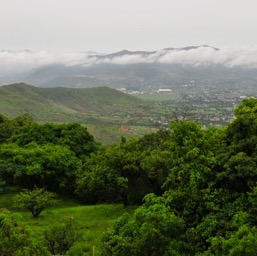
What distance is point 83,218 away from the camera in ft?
118

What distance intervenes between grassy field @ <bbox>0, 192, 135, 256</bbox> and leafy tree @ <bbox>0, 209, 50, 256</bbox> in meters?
10.2

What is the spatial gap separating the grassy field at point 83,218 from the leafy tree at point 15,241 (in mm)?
10193

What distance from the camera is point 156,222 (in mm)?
20047

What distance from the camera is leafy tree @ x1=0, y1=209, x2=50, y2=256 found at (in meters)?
18.1

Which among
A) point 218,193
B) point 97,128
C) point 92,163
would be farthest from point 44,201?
point 97,128

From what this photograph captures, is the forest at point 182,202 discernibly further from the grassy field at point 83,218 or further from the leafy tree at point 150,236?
the grassy field at point 83,218

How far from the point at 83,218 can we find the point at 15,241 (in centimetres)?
1793

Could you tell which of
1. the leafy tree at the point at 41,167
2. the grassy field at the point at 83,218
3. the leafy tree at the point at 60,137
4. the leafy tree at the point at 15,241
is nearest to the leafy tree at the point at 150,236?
the leafy tree at the point at 15,241

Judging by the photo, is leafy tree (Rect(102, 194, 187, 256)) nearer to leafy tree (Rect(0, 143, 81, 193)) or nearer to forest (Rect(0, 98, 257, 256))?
forest (Rect(0, 98, 257, 256))

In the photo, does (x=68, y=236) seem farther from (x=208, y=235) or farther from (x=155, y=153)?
(x=155, y=153)

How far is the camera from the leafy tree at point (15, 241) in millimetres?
18141

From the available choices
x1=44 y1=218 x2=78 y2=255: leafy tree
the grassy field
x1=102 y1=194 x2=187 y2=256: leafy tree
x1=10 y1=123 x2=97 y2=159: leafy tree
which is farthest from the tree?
x1=10 y1=123 x2=97 y2=159: leafy tree

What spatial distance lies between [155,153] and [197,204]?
16.3m

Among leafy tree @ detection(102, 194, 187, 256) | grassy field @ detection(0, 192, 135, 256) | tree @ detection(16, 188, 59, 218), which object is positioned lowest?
grassy field @ detection(0, 192, 135, 256)
